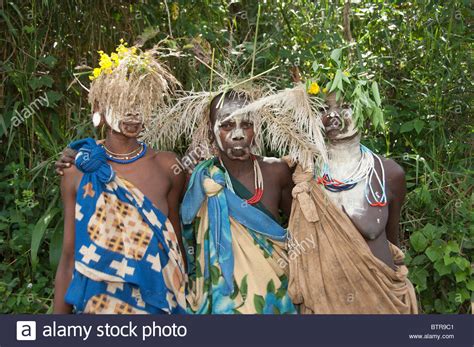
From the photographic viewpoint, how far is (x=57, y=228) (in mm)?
4586

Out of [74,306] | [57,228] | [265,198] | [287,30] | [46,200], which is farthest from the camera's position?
[287,30]

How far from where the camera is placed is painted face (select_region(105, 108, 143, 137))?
3.71m

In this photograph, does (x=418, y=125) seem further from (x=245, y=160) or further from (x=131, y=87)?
(x=131, y=87)

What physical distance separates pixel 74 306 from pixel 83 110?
1.83m

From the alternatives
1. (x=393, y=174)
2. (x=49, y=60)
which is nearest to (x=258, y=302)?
(x=393, y=174)

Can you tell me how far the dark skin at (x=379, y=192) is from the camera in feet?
12.4

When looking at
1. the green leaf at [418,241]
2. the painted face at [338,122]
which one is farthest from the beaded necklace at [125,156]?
the green leaf at [418,241]

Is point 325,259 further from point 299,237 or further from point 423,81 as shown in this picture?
point 423,81

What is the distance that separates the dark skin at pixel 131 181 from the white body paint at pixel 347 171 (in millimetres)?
759

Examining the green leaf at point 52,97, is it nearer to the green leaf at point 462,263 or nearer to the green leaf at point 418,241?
the green leaf at point 418,241

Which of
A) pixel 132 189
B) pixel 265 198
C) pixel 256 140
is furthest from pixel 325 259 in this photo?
pixel 132 189

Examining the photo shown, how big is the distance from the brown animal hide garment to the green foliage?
91cm

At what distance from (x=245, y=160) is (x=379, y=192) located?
26.9 inches

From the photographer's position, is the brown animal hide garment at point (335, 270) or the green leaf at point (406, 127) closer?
the brown animal hide garment at point (335, 270)
